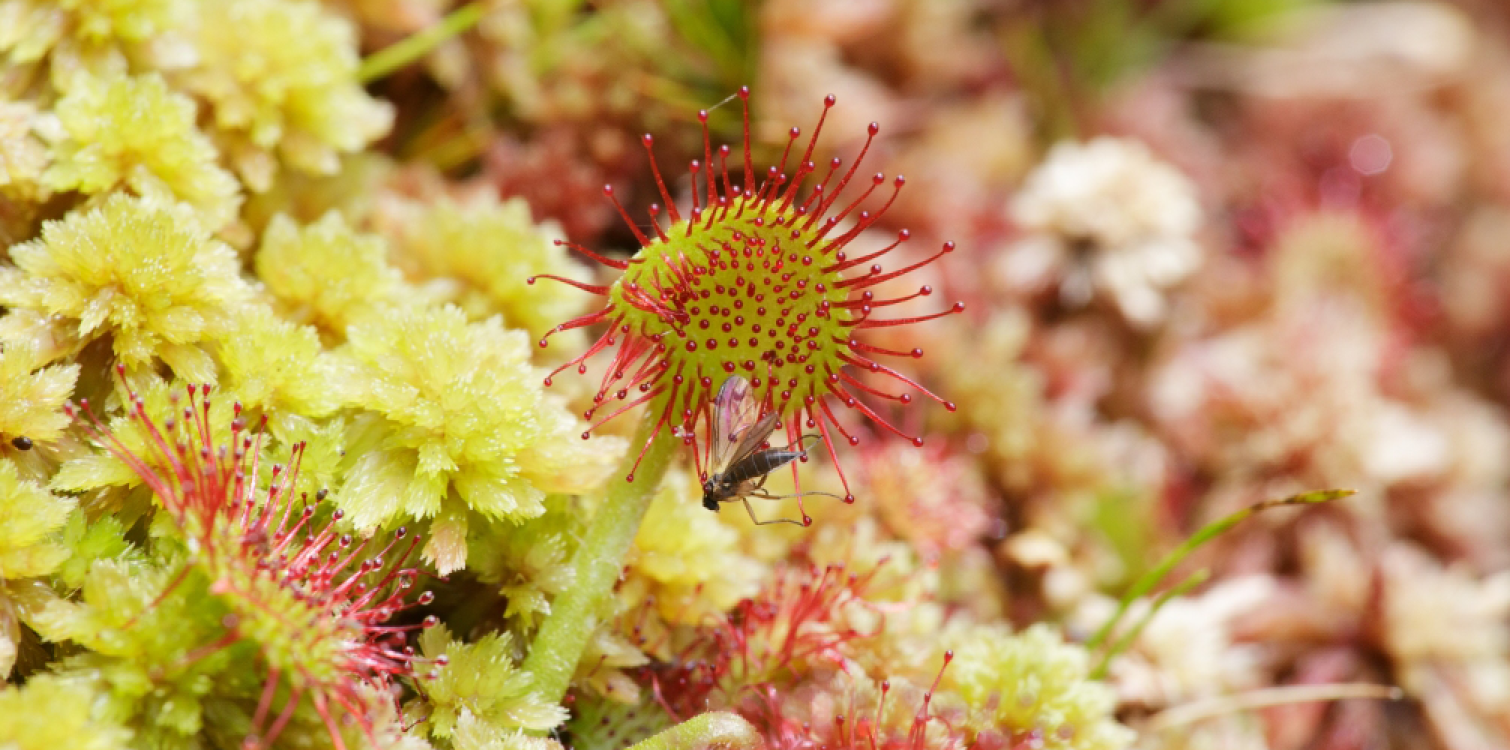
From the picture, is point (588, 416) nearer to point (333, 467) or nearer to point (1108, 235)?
point (333, 467)

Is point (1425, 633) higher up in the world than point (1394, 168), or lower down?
lower down

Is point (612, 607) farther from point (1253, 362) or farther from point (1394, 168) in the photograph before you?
point (1394, 168)

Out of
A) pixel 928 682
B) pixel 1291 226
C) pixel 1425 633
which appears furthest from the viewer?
pixel 1291 226

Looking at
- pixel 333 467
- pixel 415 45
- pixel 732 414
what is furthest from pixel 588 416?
pixel 415 45

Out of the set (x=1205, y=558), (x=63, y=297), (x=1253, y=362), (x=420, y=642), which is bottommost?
(x=420, y=642)

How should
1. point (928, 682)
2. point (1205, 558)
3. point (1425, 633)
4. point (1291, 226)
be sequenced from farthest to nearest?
point (1291, 226)
point (1205, 558)
point (1425, 633)
point (928, 682)

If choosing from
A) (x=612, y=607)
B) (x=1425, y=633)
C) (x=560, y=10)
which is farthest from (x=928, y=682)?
(x=560, y=10)
